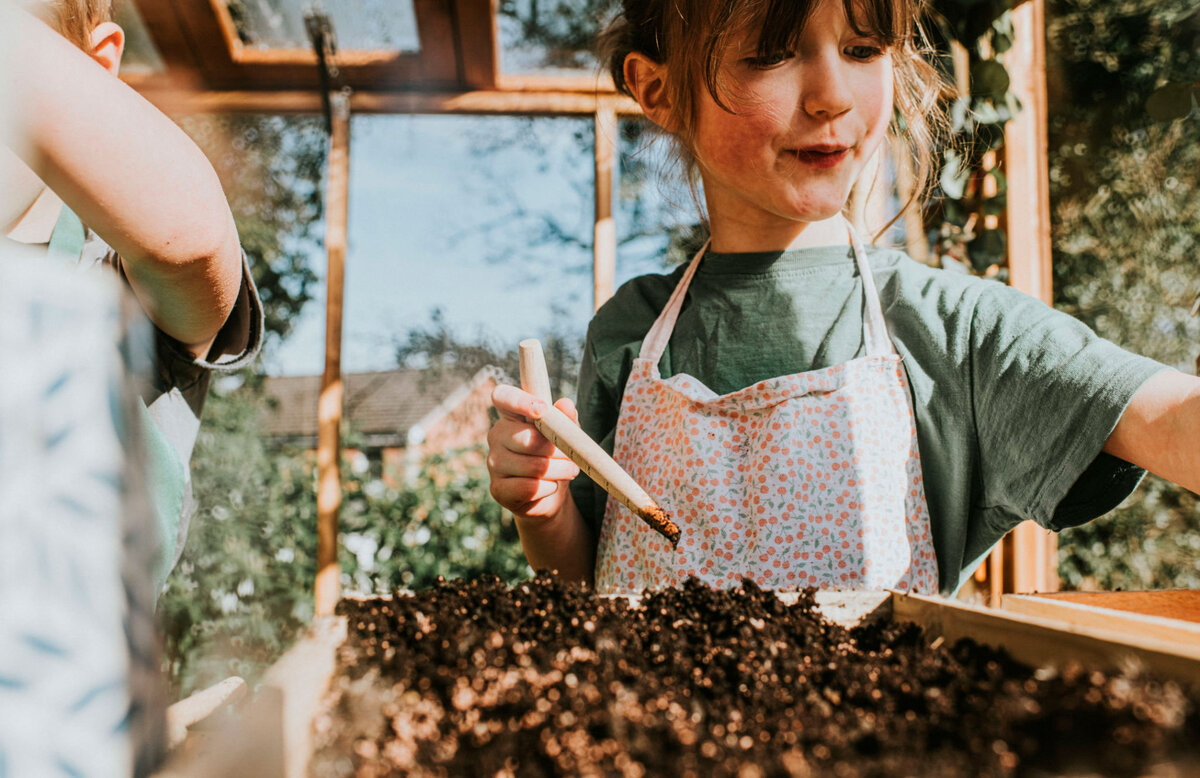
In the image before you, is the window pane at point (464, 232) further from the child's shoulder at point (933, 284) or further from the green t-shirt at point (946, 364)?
the child's shoulder at point (933, 284)

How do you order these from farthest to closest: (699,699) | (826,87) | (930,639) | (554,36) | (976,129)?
(554,36)
(976,129)
(826,87)
(930,639)
(699,699)

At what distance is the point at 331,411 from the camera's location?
97.3 inches


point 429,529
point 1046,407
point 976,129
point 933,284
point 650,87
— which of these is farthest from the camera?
point 429,529

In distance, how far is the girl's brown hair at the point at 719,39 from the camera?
0.99 meters

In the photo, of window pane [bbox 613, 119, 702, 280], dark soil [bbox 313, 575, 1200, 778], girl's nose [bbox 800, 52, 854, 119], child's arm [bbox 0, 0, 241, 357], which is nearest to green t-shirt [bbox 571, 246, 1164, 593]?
girl's nose [bbox 800, 52, 854, 119]

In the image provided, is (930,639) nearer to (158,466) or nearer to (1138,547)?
(158,466)

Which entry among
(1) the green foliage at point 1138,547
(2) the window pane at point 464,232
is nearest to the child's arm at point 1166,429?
(2) the window pane at point 464,232

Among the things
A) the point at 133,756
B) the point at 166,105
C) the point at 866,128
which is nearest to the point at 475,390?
the point at 166,105

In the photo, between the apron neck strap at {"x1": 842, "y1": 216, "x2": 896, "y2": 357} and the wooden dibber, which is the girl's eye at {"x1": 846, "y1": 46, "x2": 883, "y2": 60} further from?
the wooden dibber

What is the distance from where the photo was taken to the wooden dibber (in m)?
0.83

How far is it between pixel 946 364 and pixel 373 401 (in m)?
2.02

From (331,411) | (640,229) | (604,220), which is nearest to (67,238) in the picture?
(331,411)

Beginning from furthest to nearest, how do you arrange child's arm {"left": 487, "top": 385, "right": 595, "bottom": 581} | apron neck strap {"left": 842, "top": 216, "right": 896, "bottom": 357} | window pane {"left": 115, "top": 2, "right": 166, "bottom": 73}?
window pane {"left": 115, "top": 2, "right": 166, "bottom": 73}, apron neck strap {"left": 842, "top": 216, "right": 896, "bottom": 357}, child's arm {"left": 487, "top": 385, "right": 595, "bottom": 581}

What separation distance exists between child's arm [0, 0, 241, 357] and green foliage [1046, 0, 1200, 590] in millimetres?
2540
